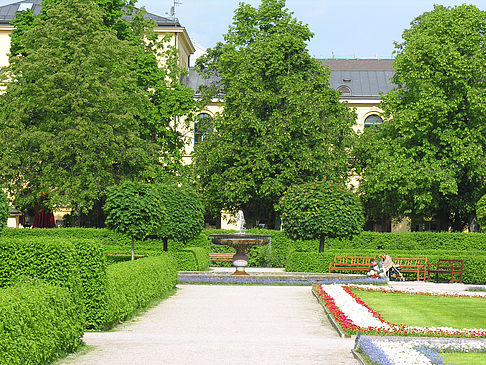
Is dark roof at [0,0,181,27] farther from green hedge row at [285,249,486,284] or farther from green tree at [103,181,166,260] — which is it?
green tree at [103,181,166,260]

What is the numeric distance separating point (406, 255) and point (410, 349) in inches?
814

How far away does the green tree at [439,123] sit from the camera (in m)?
35.3

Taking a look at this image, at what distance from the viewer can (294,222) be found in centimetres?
2834

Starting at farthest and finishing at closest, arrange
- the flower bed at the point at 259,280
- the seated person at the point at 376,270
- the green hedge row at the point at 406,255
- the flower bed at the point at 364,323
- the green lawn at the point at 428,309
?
the green hedge row at the point at 406,255
the seated person at the point at 376,270
the flower bed at the point at 259,280
the green lawn at the point at 428,309
the flower bed at the point at 364,323

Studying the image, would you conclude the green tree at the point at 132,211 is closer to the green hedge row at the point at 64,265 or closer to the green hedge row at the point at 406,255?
the green hedge row at the point at 406,255

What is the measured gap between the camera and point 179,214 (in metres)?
27.7

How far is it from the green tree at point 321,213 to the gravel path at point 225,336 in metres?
9.40

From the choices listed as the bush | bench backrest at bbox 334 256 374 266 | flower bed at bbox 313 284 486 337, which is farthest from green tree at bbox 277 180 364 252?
the bush

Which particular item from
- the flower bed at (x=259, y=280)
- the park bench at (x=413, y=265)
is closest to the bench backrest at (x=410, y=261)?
the park bench at (x=413, y=265)

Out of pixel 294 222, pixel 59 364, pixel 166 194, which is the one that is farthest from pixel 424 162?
pixel 59 364

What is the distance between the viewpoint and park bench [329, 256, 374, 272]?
27141 millimetres

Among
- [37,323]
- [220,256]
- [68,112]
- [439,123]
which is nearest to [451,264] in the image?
[220,256]

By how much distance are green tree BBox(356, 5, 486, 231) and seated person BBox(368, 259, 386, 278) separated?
9839 mm

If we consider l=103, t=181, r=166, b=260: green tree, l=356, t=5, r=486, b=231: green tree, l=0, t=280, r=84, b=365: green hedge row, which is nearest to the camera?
l=0, t=280, r=84, b=365: green hedge row
